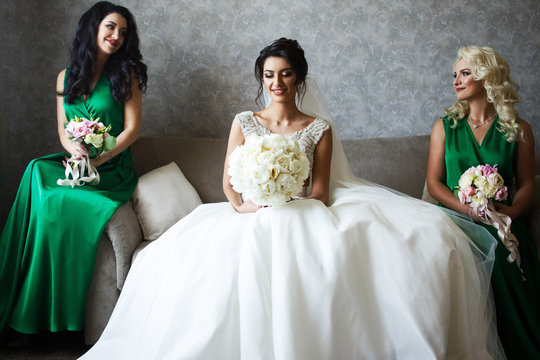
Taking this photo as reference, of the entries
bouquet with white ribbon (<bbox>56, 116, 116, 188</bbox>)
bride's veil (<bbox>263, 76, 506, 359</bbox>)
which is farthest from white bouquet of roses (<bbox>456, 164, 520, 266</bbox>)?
bouquet with white ribbon (<bbox>56, 116, 116, 188</bbox>)

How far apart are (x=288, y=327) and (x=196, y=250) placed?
21.8 inches

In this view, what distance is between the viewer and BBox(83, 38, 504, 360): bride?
5.71 feet

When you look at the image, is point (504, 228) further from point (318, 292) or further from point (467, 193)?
point (318, 292)

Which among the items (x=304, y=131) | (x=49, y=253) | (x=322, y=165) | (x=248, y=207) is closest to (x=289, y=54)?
(x=304, y=131)

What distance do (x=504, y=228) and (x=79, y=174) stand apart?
244 centimetres

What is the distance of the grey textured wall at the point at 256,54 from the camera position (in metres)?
3.58

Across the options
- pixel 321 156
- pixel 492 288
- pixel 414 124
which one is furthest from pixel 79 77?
pixel 492 288

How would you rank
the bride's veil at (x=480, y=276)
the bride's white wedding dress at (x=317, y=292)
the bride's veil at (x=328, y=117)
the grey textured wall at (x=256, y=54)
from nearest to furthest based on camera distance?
the bride's white wedding dress at (x=317, y=292) → the bride's veil at (x=480, y=276) → the bride's veil at (x=328, y=117) → the grey textured wall at (x=256, y=54)

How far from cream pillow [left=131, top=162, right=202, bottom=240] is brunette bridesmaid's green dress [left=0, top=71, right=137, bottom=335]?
0.90 ft

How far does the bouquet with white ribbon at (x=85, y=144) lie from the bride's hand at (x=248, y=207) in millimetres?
902

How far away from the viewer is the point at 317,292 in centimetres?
176

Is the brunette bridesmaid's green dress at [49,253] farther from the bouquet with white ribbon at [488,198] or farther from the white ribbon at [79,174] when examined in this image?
the bouquet with white ribbon at [488,198]

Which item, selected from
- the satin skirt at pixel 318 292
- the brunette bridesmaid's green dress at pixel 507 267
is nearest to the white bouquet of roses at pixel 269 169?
the satin skirt at pixel 318 292

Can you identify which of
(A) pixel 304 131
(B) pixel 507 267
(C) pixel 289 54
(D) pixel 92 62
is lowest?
(B) pixel 507 267
